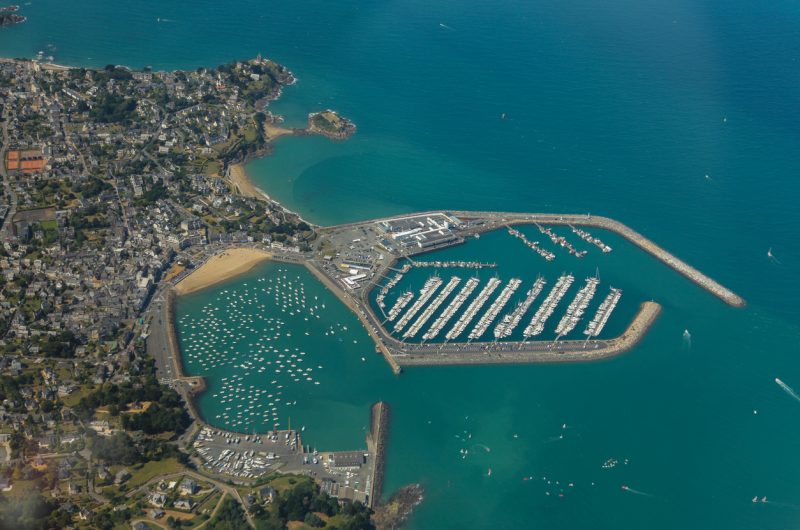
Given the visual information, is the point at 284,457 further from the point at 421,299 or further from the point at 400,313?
the point at 421,299

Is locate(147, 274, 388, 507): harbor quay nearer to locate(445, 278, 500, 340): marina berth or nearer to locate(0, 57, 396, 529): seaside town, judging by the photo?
locate(0, 57, 396, 529): seaside town

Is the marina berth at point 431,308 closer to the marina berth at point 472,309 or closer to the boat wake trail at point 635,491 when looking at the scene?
the marina berth at point 472,309

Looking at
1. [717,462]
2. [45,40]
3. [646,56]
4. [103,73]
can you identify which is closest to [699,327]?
[717,462]

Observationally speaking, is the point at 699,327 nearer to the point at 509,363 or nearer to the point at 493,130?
the point at 509,363

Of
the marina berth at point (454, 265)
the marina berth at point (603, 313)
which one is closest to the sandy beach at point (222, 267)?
the marina berth at point (454, 265)

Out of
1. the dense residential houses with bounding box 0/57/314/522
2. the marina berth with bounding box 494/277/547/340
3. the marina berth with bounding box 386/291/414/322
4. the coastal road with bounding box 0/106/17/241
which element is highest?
the marina berth with bounding box 494/277/547/340

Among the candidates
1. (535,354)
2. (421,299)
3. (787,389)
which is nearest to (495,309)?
(535,354)

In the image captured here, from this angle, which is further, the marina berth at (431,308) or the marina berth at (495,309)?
the marina berth at (495,309)

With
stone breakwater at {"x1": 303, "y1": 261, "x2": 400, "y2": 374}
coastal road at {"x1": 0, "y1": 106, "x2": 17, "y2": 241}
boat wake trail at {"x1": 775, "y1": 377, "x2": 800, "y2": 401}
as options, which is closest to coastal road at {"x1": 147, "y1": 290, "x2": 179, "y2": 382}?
stone breakwater at {"x1": 303, "y1": 261, "x2": 400, "y2": 374}
